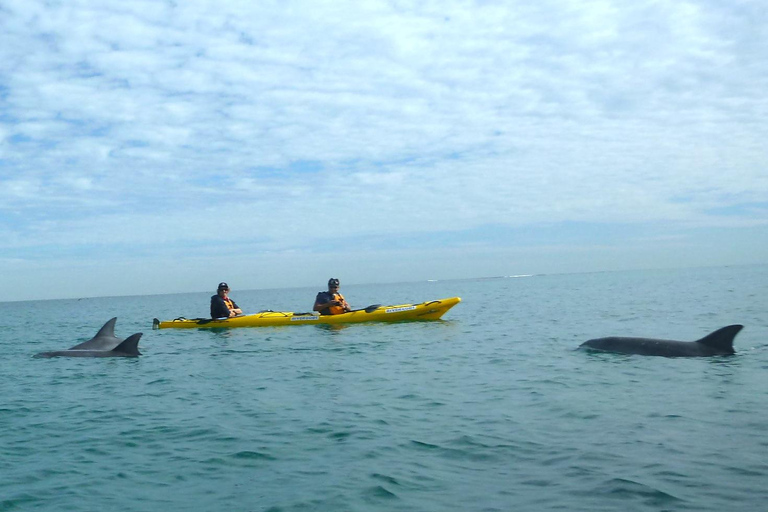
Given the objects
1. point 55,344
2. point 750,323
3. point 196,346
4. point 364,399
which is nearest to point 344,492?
point 364,399

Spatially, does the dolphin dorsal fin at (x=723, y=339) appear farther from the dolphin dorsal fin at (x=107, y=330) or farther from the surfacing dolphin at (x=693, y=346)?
the dolphin dorsal fin at (x=107, y=330)

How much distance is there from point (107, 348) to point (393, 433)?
13166 mm

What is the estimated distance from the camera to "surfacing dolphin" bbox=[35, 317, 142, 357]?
19.2 meters

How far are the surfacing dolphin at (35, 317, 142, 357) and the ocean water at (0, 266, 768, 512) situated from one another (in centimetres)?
112

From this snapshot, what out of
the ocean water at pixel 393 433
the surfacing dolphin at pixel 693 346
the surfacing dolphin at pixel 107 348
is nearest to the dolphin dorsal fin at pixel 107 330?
the surfacing dolphin at pixel 107 348

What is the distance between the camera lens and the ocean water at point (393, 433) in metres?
6.82

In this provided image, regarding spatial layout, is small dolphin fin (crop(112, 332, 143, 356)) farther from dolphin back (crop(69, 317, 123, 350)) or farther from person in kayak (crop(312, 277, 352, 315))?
person in kayak (crop(312, 277, 352, 315))

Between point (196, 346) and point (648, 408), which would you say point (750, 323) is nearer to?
point (648, 408)

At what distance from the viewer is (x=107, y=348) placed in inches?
780

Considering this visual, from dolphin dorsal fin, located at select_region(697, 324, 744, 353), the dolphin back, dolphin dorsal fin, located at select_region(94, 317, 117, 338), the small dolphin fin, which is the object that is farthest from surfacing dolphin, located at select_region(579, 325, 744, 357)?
dolphin dorsal fin, located at select_region(94, 317, 117, 338)

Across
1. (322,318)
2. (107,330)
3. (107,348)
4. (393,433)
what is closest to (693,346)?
(393,433)

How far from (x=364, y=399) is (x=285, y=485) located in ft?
15.7

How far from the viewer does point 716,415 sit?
31.7 feet

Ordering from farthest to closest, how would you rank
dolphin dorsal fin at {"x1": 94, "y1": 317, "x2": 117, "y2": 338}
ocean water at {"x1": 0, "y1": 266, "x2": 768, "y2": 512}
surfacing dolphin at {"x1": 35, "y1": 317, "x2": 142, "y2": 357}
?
1. dolphin dorsal fin at {"x1": 94, "y1": 317, "x2": 117, "y2": 338}
2. surfacing dolphin at {"x1": 35, "y1": 317, "x2": 142, "y2": 357}
3. ocean water at {"x1": 0, "y1": 266, "x2": 768, "y2": 512}
